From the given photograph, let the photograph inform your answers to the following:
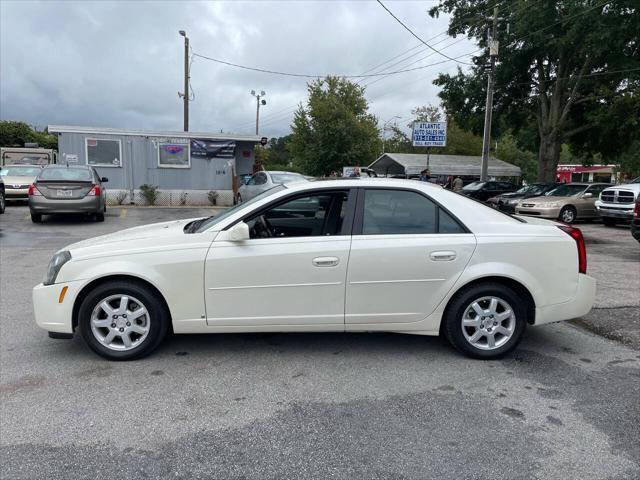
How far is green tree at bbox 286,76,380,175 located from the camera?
36625mm

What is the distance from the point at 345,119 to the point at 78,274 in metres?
34.1

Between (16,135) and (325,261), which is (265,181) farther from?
(16,135)

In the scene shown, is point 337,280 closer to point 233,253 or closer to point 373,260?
point 373,260

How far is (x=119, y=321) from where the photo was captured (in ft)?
13.7

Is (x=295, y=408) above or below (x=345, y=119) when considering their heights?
below

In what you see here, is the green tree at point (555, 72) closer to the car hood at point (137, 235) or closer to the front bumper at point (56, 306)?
the car hood at point (137, 235)

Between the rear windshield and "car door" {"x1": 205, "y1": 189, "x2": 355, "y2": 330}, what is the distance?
1094 cm

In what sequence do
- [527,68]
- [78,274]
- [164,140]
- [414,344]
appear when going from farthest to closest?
[527,68] → [164,140] → [414,344] → [78,274]

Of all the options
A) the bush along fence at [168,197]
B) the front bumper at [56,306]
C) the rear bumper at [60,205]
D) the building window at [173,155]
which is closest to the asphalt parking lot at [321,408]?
the front bumper at [56,306]

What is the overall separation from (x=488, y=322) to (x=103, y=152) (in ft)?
61.6

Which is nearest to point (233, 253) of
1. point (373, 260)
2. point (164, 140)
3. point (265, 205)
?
point (265, 205)

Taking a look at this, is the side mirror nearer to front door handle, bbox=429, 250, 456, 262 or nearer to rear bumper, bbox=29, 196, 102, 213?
front door handle, bbox=429, 250, 456, 262

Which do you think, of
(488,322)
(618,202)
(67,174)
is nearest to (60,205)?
(67,174)

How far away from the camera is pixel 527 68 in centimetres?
2666
